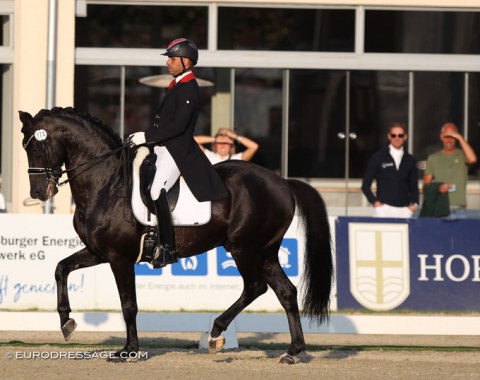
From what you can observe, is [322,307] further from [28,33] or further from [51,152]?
[28,33]

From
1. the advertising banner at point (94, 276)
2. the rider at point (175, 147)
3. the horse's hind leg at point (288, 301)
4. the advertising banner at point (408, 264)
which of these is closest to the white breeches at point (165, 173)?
the rider at point (175, 147)

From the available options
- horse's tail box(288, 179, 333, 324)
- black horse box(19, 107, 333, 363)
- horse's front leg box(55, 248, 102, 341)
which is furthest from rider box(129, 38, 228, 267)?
horse's tail box(288, 179, 333, 324)

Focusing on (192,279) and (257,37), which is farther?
(257,37)

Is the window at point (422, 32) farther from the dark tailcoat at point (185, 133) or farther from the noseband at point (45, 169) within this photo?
the noseband at point (45, 169)

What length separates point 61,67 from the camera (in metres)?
17.1

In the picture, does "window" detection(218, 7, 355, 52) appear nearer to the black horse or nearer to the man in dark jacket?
the man in dark jacket

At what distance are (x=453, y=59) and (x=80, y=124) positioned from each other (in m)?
9.68

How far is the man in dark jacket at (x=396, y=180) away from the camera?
46.5 feet

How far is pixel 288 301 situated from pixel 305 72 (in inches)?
341

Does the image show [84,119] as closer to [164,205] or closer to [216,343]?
[164,205]

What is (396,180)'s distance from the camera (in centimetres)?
1423

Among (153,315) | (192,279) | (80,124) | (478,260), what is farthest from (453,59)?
(80,124)

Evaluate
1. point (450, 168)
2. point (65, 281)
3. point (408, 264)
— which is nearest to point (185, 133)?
point (65, 281)

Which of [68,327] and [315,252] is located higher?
[315,252]
